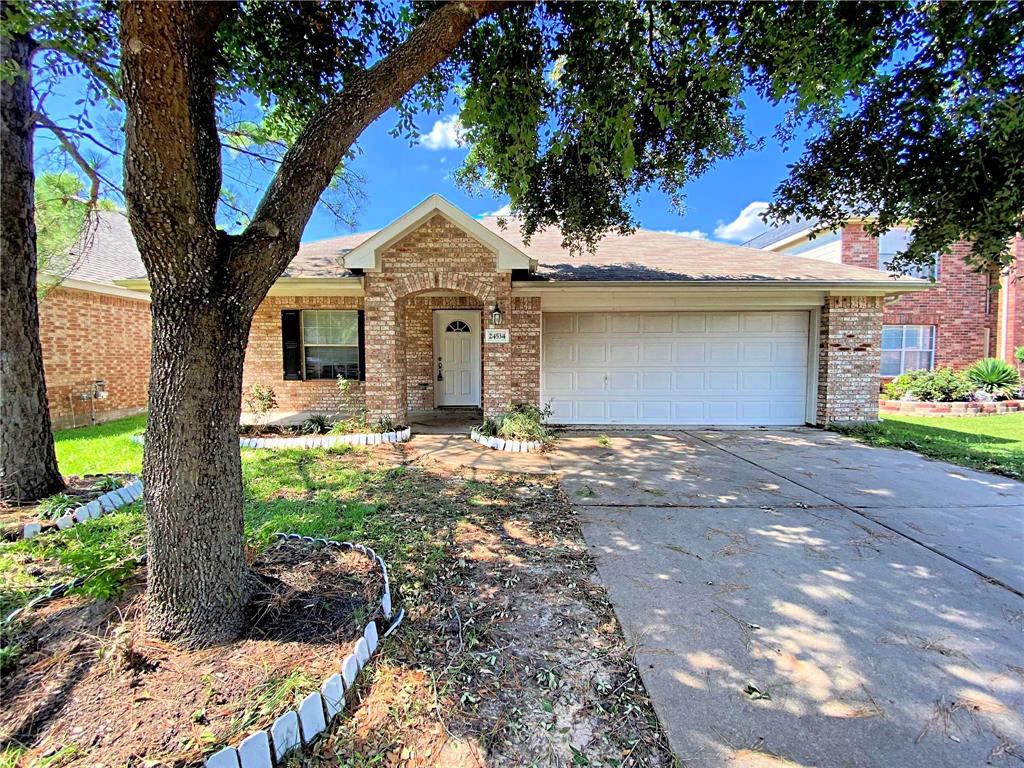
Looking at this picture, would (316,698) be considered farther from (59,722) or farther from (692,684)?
(692,684)

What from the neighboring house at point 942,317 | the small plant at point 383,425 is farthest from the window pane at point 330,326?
the neighboring house at point 942,317

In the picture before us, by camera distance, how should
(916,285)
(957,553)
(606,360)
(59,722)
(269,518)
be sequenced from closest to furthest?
(59,722) < (957,553) < (269,518) < (916,285) < (606,360)

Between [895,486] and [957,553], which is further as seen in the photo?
[895,486]

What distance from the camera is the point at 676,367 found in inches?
364

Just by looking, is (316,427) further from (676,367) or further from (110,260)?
(110,260)

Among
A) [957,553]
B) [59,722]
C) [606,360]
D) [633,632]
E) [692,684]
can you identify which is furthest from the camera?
[606,360]

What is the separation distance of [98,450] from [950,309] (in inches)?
874

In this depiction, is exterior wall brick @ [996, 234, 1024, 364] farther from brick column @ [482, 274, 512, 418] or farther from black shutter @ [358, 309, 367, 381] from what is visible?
black shutter @ [358, 309, 367, 381]

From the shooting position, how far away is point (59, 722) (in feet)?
6.04

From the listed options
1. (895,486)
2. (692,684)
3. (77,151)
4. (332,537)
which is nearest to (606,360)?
(895,486)

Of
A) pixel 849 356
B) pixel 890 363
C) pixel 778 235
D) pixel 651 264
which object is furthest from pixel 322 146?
pixel 778 235

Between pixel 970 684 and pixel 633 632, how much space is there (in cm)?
173

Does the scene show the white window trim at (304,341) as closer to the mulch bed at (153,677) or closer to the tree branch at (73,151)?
the tree branch at (73,151)

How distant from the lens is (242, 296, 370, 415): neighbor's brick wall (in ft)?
29.8
